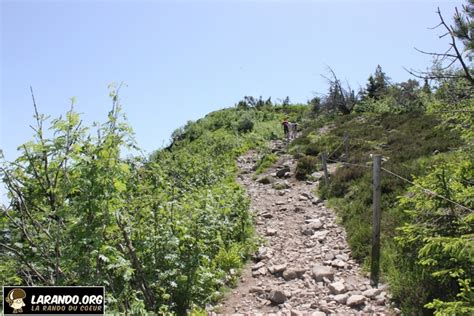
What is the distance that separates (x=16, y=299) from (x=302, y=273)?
4.65 meters

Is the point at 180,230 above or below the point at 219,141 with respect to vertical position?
below

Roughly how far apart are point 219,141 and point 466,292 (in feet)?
67.3

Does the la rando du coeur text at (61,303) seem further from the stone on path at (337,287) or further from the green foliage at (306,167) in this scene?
the green foliage at (306,167)

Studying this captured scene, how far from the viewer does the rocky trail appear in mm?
5445

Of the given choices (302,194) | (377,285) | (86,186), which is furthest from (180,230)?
(302,194)

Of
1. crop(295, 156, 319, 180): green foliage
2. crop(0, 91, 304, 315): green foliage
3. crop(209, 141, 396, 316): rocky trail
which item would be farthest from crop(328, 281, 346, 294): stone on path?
crop(295, 156, 319, 180): green foliage

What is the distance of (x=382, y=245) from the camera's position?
663 centimetres

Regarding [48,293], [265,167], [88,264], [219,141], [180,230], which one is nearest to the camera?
[48,293]

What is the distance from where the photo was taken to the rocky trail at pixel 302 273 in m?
5.45

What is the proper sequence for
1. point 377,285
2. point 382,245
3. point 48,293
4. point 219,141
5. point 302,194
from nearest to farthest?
1. point 48,293
2. point 377,285
3. point 382,245
4. point 302,194
5. point 219,141

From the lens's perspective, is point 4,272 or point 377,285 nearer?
point 4,272

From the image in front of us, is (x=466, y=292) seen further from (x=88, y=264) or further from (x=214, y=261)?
(x=214, y=261)

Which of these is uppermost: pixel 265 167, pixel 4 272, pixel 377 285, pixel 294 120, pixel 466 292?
pixel 294 120

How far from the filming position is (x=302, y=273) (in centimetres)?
664
